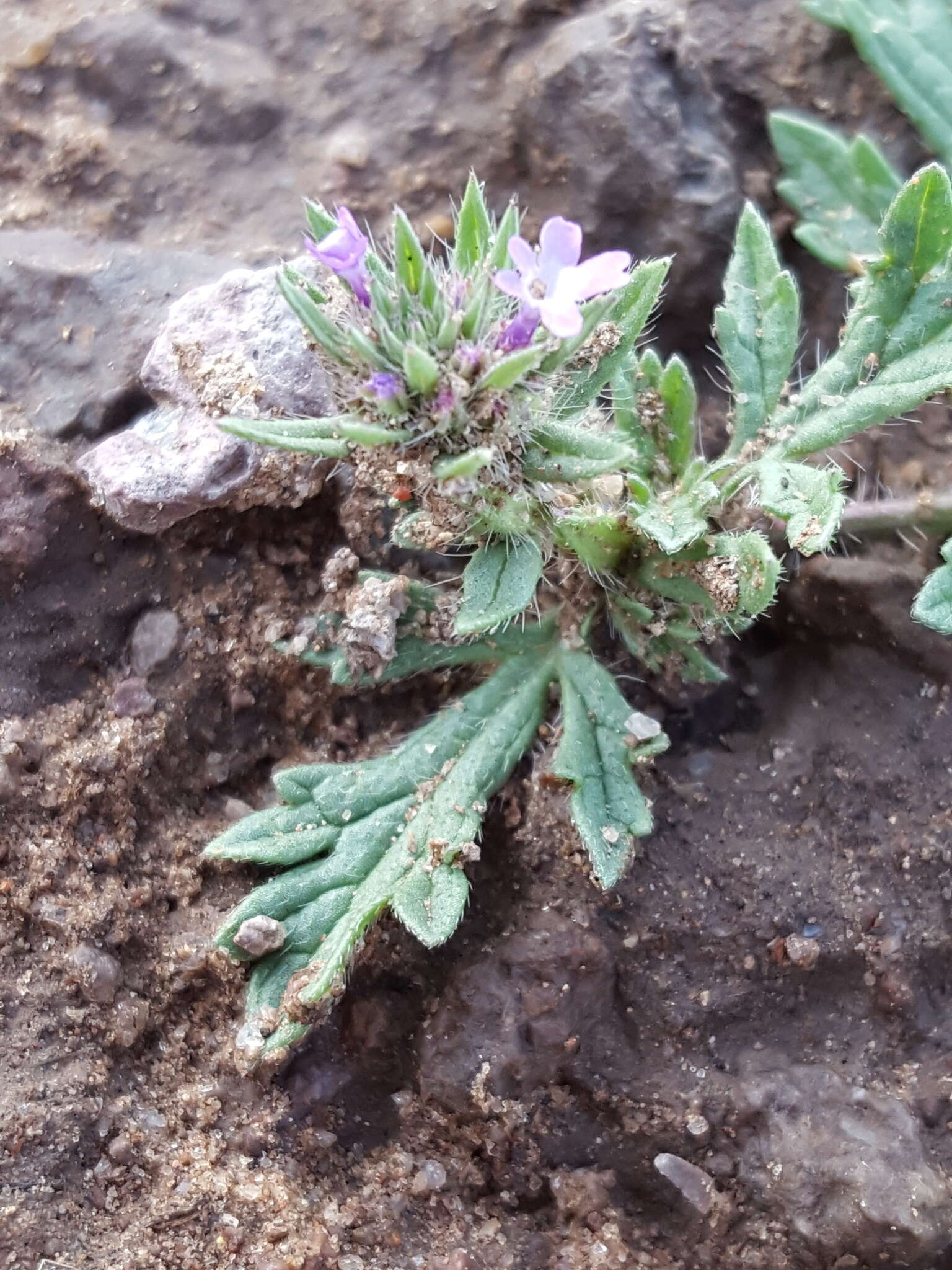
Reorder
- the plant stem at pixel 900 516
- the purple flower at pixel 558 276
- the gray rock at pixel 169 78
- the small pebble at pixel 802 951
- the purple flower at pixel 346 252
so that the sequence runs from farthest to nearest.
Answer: the gray rock at pixel 169 78, the plant stem at pixel 900 516, the small pebble at pixel 802 951, the purple flower at pixel 346 252, the purple flower at pixel 558 276

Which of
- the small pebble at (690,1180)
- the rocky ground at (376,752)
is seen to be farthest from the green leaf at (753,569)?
the small pebble at (690,1180)

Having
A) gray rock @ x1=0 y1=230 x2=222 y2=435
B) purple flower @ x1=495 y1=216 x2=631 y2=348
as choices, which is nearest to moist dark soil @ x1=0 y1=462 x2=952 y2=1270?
gray rock @ x1=0 y1=230 x2=222 y2=435

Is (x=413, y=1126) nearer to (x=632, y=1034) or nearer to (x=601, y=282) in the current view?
(x=632, y=1034)

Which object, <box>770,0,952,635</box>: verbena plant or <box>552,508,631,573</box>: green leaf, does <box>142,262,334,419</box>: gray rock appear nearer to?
<box>552,508,631,573</box>: green leaf

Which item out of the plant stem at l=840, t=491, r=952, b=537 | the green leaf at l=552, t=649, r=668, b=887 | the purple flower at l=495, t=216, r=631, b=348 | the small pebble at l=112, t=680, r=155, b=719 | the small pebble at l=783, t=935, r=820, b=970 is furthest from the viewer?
the plant stem at l=840, t=491, r=952, b=537

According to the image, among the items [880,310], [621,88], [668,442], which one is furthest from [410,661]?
[621,88]

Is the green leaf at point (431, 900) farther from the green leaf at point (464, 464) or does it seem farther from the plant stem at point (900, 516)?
the plant stem at point (900, 516)

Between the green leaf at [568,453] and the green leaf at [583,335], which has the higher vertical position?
the green leaf at [583,335]
